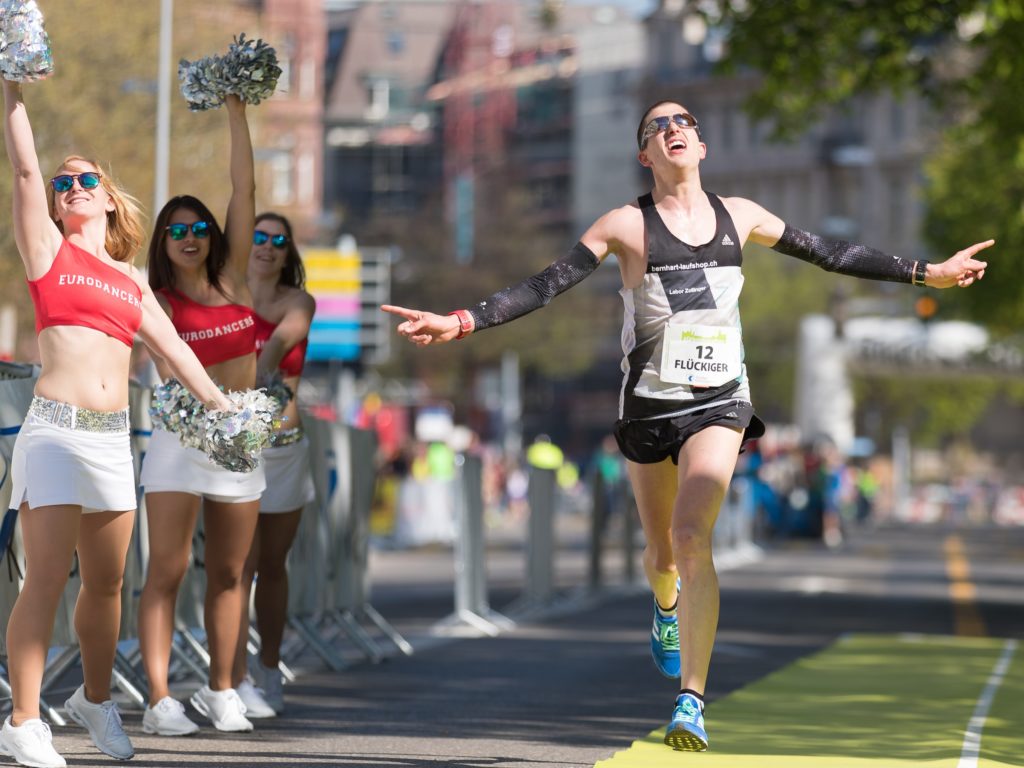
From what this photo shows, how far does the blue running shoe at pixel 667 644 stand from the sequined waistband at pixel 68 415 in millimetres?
2181

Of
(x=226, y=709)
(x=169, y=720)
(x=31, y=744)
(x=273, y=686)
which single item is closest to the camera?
(x=31, y=744)

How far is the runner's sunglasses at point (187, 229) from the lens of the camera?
326 inches

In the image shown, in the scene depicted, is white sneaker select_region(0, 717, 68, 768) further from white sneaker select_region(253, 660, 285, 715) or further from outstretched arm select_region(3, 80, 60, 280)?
white sneaker select_region(253, 660, 285, 715)

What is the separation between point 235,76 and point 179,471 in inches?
59.5

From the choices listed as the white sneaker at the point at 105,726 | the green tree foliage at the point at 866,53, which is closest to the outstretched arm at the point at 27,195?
the white sneaker at the point at 105,726

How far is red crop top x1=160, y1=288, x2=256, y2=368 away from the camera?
8328 millimetres

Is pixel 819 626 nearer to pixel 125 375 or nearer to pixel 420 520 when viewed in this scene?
pixel 125 375

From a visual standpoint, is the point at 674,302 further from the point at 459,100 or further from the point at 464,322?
the point at 459,100

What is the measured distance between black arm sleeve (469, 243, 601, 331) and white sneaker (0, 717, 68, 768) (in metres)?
1.83

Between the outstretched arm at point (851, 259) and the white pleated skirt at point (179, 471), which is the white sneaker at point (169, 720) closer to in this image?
the white pleated skirt at point (179, 471)

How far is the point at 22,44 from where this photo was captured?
7055 millimetres

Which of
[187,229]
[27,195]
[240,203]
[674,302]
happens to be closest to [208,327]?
[187,229]

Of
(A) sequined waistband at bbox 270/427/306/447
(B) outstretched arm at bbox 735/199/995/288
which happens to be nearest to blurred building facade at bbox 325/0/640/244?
(A) sequined waistband at bbox 270/427/306/447

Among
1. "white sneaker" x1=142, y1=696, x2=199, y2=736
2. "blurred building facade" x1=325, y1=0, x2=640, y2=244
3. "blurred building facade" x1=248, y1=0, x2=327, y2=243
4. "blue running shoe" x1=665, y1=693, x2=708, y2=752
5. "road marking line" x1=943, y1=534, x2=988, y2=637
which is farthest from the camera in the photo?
"blurred building facade" x1=325, y1=0, x2=640, y2=244
